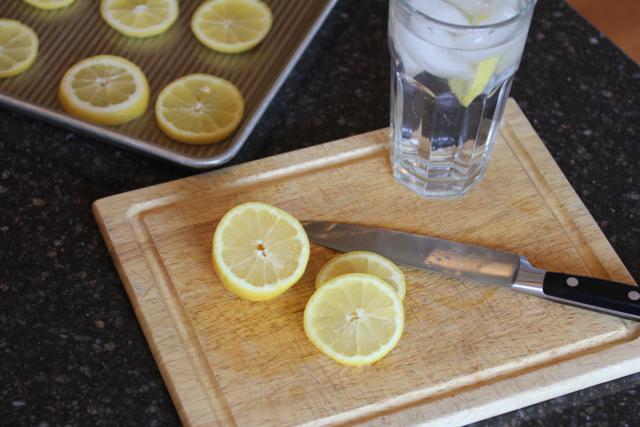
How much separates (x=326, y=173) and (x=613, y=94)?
0.60 metres

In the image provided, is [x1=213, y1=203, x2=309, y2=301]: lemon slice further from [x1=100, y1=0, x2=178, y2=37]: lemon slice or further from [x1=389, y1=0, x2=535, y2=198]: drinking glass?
[x1=100, y1=0, x2=178, y2=37]: lemon slice

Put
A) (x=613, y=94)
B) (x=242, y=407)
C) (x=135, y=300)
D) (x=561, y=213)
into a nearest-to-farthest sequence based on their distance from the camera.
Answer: (x=242, y=407)
(x=135, y=300)
(x=561, y=213)
(x=613, y=94)

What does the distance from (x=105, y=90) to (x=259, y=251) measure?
0.49 meters

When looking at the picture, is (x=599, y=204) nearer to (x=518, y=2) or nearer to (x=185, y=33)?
(x=518, y=2)

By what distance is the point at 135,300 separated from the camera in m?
1.29

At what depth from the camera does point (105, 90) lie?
1.55 meters

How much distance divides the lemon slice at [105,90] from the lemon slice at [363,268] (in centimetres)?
50

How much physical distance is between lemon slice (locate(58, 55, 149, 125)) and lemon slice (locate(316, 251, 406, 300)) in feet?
1.65

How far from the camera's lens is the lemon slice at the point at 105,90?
153 centimetres

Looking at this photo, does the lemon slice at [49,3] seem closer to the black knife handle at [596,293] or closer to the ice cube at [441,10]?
the ice cube at [441,10]

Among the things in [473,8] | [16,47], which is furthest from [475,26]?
[16,47]

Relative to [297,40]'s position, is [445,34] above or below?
above

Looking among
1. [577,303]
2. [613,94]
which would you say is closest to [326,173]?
[577,303]

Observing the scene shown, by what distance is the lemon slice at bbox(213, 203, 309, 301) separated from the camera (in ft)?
4.12
